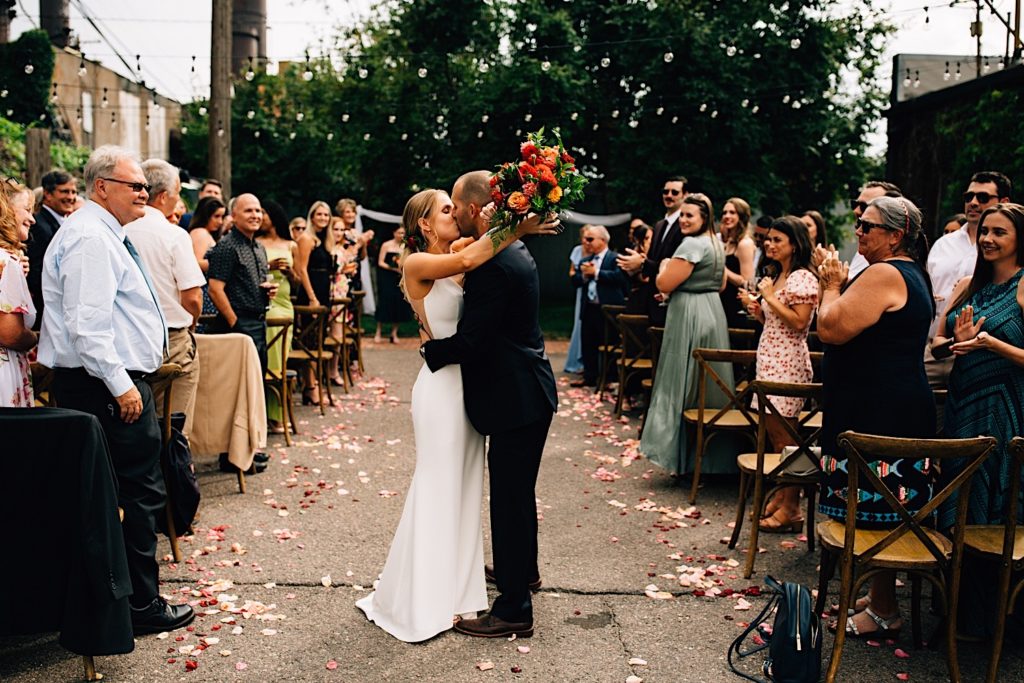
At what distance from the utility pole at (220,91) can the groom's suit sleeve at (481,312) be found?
31.3 ft

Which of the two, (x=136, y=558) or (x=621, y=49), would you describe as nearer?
(x=136, y=558)

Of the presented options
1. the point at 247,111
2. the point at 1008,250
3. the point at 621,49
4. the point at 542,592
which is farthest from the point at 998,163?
the point at 247,111

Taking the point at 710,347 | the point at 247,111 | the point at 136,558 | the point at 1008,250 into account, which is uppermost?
the point at 247,111

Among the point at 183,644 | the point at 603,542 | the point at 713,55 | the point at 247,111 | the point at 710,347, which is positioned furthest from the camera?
the point at 247,111

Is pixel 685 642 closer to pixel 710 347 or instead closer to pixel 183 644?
pixel 183 644

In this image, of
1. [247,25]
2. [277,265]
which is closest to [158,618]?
[277,265]

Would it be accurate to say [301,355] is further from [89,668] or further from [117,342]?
[89,668]

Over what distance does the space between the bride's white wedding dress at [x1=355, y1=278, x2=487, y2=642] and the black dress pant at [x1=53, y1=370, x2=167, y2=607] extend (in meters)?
1.03

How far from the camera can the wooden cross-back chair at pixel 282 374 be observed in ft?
25.5

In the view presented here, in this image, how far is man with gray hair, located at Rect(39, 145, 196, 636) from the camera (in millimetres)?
3912

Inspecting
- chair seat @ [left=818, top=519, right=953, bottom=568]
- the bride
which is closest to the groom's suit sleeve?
the bride

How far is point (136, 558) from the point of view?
413 centimetres

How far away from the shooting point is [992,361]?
13.7ft

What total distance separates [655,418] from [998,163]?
5.10 metres
